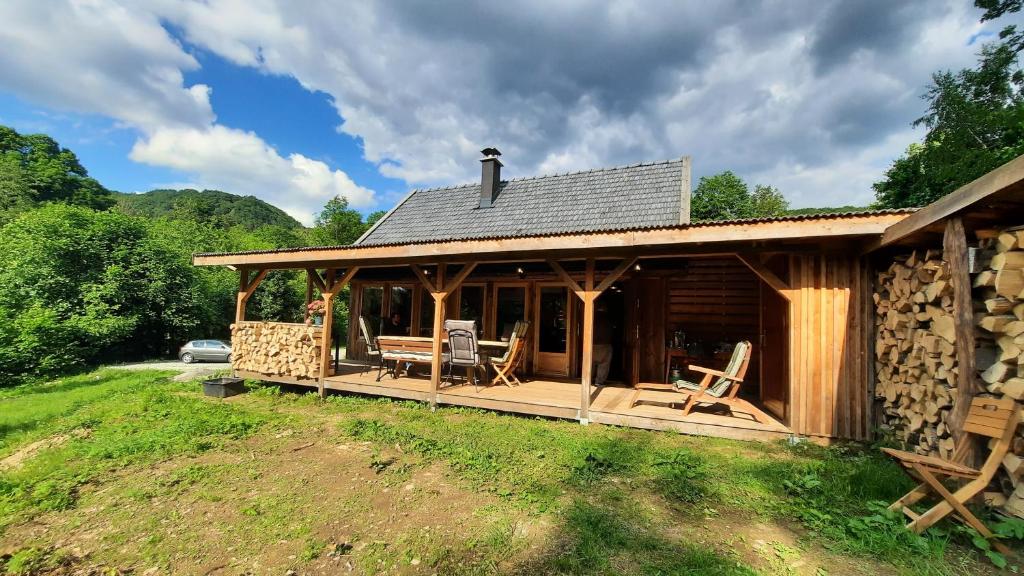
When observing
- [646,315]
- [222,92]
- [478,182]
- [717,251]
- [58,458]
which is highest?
[222,92]

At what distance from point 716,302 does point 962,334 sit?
434 cm

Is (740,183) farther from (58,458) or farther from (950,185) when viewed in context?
(58,458)

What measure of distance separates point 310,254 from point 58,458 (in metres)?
3.41

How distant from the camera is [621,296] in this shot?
7359 mm

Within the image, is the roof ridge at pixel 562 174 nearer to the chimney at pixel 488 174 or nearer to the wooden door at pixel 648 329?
the chimney at pixel 488 174

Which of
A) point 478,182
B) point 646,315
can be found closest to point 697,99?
point 478,182

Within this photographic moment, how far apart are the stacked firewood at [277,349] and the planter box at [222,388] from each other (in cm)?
49

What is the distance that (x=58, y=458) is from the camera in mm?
3633

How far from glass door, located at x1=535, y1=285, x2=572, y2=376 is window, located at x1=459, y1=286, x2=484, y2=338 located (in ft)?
4.29

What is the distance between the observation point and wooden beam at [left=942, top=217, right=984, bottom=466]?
98.1 inches

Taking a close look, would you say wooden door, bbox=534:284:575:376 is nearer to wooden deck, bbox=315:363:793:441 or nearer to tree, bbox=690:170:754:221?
wooden deck, bbox=315:363:793:441

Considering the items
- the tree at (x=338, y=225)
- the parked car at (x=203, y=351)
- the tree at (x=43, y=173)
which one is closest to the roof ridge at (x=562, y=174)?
the parked car at (x=203, y=351)

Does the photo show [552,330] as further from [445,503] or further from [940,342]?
[940,342]

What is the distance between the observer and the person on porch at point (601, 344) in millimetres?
6648
